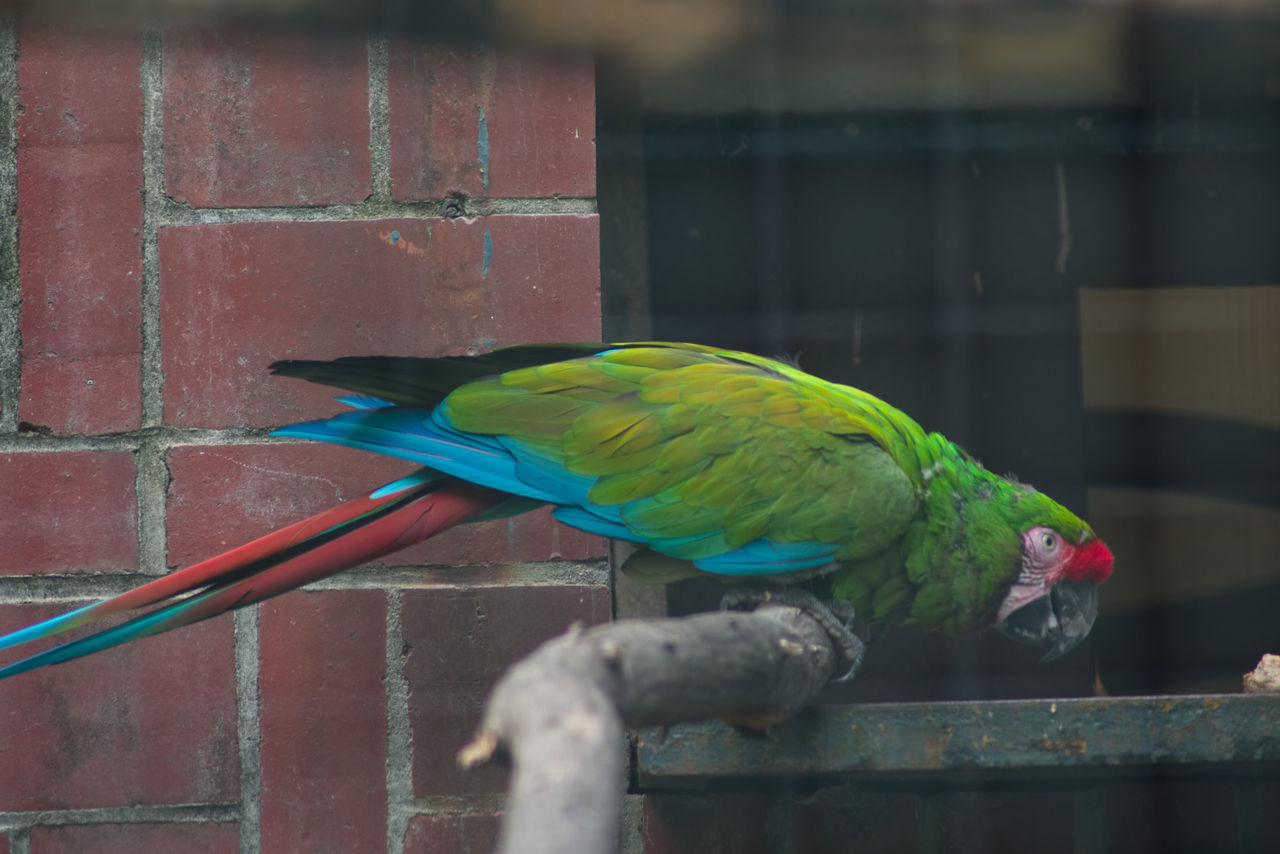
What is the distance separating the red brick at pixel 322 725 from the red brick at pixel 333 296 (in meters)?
0.17

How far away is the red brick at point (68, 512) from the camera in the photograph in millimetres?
888

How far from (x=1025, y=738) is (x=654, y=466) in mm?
325

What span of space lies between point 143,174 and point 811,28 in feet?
1.88

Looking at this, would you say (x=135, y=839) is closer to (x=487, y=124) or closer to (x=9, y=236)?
(x=9, y=236)

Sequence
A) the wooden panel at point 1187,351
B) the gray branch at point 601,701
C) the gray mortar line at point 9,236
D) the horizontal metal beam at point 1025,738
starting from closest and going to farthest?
the gray branch at point 601,701, the horizontal metal beam at point 1025,738, the gray mortar line at point 9,236, the wooden panel at point 1187,351

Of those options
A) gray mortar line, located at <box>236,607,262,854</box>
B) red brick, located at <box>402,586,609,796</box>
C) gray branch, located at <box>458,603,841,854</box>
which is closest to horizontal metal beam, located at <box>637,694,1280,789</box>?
gray branch, located at <box>458,603,841,854</box>

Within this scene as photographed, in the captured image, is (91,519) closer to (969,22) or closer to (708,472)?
(708,472)

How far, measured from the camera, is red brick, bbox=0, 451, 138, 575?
34.9 inches

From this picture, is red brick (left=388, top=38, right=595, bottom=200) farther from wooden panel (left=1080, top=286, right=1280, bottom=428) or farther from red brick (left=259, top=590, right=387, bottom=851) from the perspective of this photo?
wooden panel (left=1080, top=286, right=1280, bottom=428)

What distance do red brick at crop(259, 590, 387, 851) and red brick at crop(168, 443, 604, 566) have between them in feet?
0.22

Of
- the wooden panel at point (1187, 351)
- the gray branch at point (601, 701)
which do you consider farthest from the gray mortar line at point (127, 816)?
the wooden panel at point (1187, 351)

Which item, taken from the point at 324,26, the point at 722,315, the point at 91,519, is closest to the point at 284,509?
the point at 91,519

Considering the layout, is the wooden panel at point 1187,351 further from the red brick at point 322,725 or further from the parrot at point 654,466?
the red brick at point 322,725

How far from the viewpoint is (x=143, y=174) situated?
905mm
